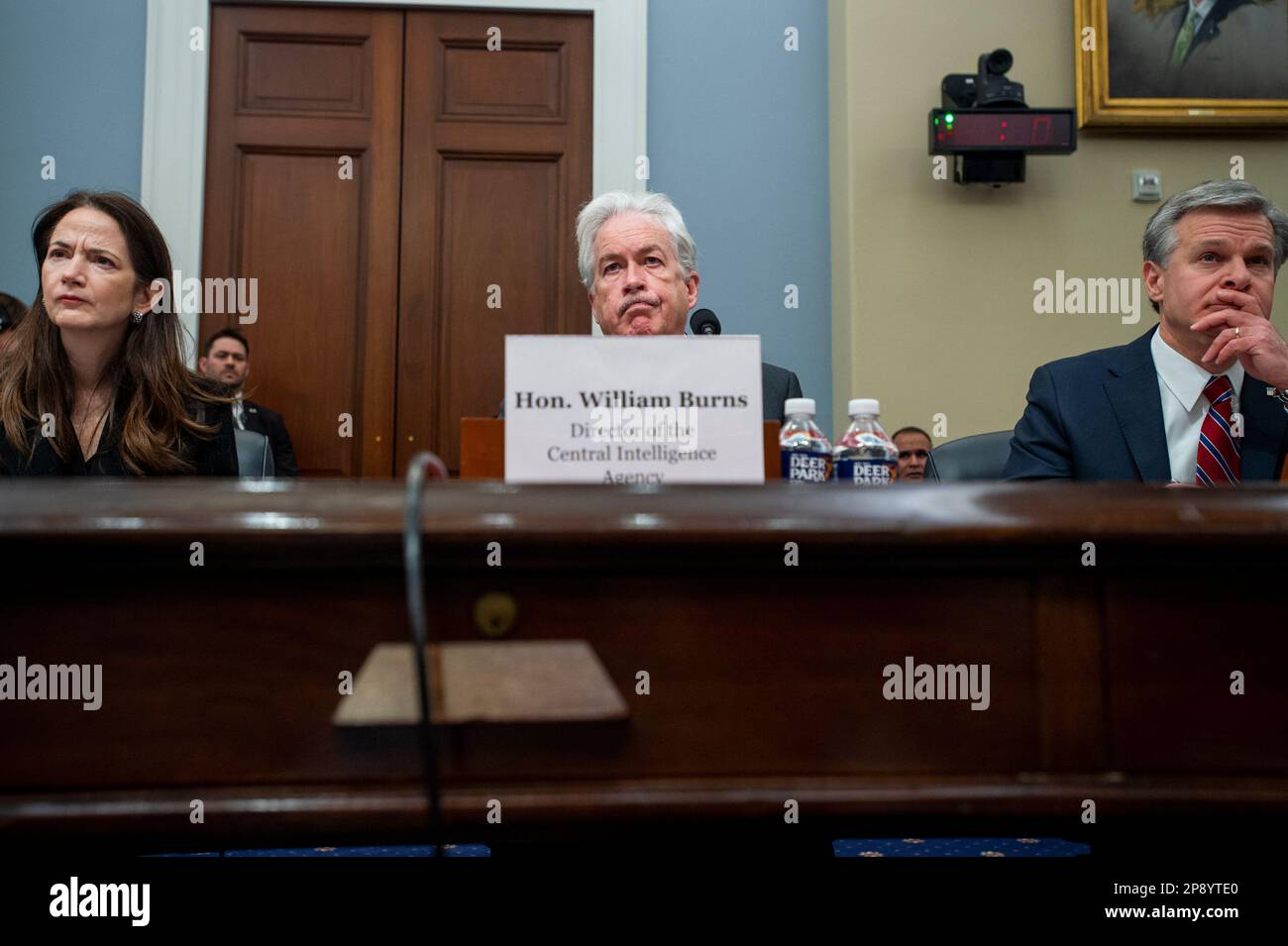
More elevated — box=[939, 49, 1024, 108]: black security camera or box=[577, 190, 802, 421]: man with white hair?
box=[939, 49, 1024, 108]: black security camera

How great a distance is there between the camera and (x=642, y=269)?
211 centimetres

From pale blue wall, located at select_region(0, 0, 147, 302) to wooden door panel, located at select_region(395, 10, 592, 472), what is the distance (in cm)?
96

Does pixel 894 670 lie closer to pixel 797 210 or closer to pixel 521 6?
pixel 797 210

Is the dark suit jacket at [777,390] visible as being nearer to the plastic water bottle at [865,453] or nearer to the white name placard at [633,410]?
the plastic water bottle at [865,453]

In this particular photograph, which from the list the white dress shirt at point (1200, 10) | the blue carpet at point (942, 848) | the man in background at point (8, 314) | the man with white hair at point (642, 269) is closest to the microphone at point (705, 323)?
the man with white hair at point (642, 269)

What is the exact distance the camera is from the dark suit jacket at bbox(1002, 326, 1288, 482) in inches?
61.3

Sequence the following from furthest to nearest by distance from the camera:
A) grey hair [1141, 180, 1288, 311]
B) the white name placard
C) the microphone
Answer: the microphone → grey hair [1141, 180, 1288, 311] → the white name placard

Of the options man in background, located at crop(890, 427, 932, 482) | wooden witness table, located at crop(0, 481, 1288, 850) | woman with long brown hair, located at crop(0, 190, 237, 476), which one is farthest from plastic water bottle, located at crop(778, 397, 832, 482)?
man in background, located at crop(890, 427, 932, 482)

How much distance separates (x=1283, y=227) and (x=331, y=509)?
1.66m

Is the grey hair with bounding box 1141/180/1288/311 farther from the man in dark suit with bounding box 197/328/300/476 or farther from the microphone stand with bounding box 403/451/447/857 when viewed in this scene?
the man in dark suit with bounding box 197/328/300/476

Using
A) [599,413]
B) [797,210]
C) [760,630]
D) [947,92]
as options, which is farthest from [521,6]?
[760,630]

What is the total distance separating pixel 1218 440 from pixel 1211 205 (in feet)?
1.33

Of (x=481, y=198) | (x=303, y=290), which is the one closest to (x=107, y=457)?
(x=303, y=290)

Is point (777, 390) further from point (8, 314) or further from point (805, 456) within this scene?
point (8, 314)
